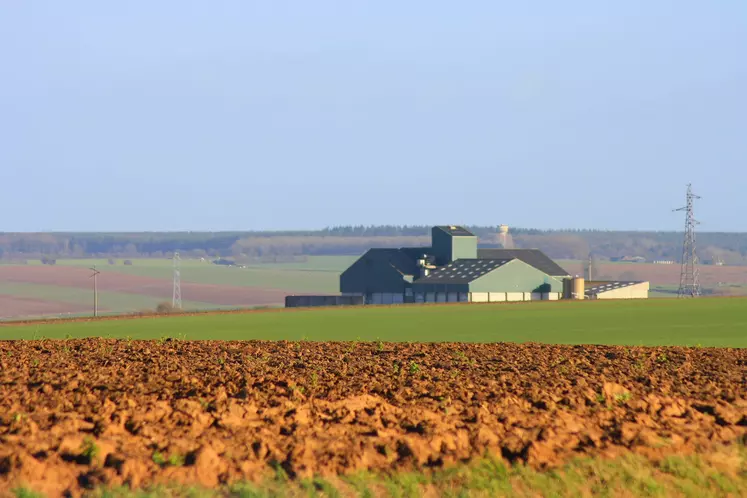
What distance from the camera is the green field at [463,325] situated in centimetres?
4712

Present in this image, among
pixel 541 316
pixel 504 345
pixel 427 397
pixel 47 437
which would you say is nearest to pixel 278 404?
pixel 427 397

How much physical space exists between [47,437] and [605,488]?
8036mm

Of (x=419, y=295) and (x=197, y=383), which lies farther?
(x=419, y=295)

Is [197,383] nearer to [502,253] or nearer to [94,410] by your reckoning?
[94,410]

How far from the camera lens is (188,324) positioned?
59.8 meters

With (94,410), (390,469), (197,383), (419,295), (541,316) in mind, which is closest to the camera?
(390,469)

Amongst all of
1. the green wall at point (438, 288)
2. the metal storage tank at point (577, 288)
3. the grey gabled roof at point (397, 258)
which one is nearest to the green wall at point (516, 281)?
the green wall at point (438, 288)

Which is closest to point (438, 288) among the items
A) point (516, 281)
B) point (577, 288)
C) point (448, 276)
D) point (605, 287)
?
point (448, 276)

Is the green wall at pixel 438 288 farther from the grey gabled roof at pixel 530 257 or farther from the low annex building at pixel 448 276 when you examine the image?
the grey gabled roof at pixel 530 257

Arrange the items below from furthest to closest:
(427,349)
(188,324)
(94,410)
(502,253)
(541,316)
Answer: (502,253), (541,316), (188,324), (427,349), (94,410)

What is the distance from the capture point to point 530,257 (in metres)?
116

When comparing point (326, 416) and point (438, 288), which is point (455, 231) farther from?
point (326, 416)

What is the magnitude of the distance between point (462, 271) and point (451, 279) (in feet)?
8.17

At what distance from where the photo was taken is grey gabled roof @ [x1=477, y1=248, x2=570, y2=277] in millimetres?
113225
